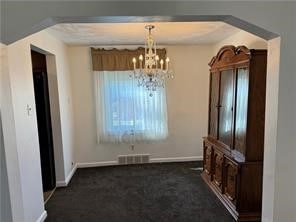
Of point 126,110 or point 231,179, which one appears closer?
point 231,179

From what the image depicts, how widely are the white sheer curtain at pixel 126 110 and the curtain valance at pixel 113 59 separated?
98mm

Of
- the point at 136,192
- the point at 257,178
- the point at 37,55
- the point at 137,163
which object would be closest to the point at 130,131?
the point at 137,163

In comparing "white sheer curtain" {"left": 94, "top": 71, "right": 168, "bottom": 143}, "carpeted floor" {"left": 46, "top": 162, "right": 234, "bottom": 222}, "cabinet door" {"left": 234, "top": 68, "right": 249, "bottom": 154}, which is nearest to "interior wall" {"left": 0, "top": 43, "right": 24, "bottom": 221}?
"carpeted floor" {"left": 46, "top": 162, "right": 234, "bottom": 222}

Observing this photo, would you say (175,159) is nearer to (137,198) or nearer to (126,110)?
(126,110)

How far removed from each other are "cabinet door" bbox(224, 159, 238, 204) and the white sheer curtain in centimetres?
198

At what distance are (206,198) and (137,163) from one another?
1.90 metres

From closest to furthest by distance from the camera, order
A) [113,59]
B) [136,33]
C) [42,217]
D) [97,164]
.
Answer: [42,217] → [136,33] → [113,59] → [97,164]

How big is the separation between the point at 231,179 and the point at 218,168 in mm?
446

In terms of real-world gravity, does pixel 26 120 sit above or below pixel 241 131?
above

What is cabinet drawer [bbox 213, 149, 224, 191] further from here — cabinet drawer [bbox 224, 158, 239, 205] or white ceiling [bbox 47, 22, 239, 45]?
white ceiling [bbox 47, 22, 239, 45]

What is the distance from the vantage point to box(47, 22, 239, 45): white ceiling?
326 cm

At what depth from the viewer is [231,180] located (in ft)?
10.2

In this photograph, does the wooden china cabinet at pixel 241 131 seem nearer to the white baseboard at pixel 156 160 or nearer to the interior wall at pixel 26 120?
the white baseboard at pixel 156 160

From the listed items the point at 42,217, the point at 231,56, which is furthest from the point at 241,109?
the point at 42,217
